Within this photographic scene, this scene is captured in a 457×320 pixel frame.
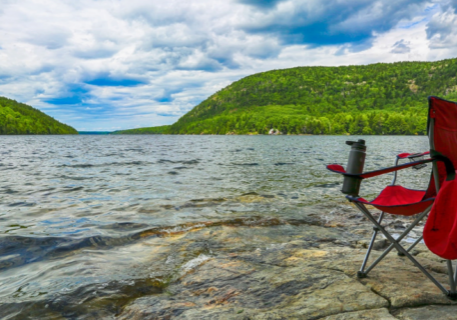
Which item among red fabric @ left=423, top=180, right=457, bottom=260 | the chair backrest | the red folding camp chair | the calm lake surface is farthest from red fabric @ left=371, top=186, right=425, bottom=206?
the calm lake surface

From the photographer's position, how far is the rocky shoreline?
3.13 metres

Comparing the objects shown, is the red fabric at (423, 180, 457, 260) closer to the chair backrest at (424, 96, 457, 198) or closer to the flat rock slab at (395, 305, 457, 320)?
the chair backrest at (424, 96, 457, 198)

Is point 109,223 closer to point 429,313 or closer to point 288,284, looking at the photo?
point 288,284

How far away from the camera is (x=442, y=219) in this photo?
3.18 meters

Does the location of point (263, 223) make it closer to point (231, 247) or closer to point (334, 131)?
point (231, 247)

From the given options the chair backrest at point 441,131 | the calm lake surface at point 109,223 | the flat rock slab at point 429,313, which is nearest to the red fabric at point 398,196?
the chair backrest at point 441,131

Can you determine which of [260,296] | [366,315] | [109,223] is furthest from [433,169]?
[109,223]

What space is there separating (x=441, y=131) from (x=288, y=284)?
8.17 feet

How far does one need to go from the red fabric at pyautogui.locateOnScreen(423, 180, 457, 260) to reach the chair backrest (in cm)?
29

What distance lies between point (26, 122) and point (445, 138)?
227m

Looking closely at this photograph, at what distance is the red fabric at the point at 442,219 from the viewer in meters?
3.12

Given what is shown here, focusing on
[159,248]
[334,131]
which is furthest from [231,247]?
[334,131]

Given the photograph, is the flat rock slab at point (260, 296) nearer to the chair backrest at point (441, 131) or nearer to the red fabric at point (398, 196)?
the red fabric at point (398, 196)

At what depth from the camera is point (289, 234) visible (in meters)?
6.66
